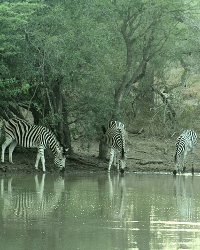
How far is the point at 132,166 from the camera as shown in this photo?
2475 cm

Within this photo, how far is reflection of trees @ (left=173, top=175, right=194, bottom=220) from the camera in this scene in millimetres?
12812

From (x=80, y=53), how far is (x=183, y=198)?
298 inches

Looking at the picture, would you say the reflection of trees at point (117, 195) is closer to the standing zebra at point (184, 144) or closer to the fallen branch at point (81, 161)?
the fallen branch at point (81, 161)

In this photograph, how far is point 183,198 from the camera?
51.3 ft

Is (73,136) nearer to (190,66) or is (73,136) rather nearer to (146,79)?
(146,79)

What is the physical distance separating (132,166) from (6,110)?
197 inches

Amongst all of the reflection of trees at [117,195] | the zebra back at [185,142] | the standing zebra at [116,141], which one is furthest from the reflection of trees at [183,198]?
the zebra back at [185,142]

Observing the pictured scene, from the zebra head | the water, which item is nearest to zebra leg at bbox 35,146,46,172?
the zebra head

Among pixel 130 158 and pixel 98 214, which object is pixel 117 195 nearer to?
pixel 98 214

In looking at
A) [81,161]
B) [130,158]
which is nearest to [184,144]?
[130,158]

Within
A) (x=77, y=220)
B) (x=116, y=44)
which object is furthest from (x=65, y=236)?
(x=116, y=44)

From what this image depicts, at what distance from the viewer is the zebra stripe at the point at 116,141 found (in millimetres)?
23812

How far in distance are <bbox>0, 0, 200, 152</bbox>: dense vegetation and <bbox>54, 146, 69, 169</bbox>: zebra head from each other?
0.83m

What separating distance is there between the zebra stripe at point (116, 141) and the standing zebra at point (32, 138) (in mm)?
1864
